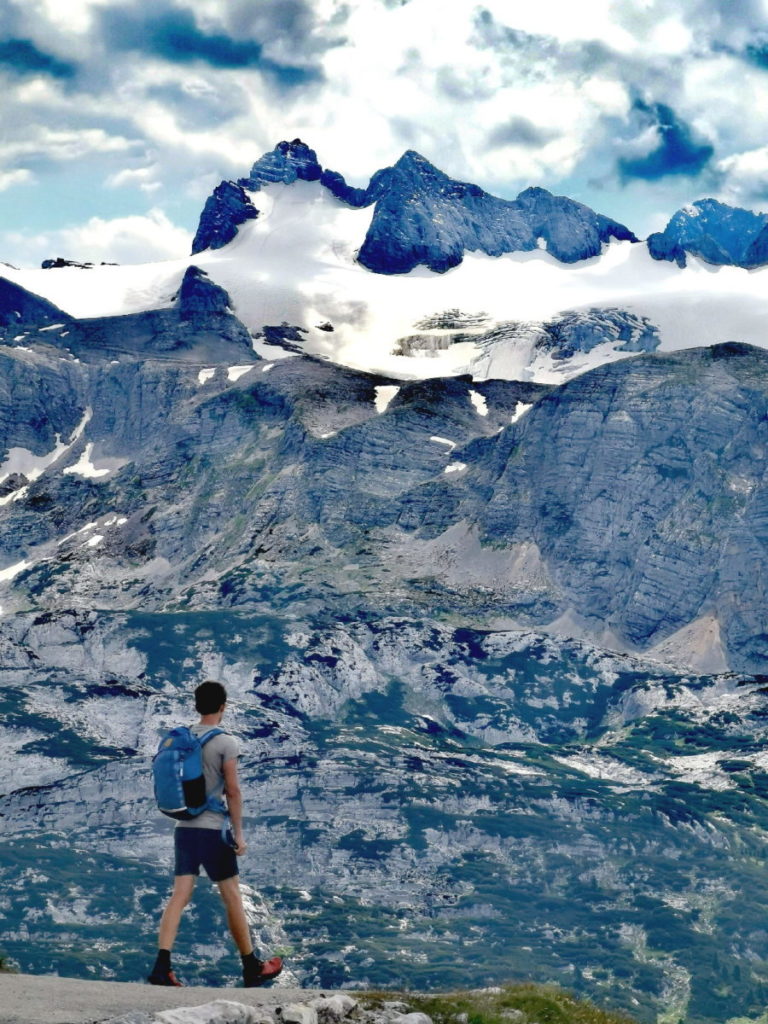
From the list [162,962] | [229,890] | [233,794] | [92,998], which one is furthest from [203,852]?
[92,998]

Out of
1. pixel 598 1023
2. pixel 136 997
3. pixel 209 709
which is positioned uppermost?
pixel 209 709

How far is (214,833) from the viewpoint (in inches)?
1373

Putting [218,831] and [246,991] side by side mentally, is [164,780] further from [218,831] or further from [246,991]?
[246,991]

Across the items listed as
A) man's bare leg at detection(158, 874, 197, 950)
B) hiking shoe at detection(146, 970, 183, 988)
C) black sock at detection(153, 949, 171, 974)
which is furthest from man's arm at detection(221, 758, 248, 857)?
hiking shoe at detection(146, 970, 183, 988)

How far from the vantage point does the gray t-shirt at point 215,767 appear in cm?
3453

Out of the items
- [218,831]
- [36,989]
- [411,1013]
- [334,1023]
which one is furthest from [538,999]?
[36,989]

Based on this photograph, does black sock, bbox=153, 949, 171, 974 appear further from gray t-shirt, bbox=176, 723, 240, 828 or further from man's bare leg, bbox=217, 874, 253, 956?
gray t-shirt, bbox=176, 723, 240, 828

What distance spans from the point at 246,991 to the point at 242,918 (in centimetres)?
204

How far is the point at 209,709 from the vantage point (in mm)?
35094

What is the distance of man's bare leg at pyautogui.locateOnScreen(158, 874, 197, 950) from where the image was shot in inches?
1372

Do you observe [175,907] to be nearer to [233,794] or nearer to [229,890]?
[229,890]

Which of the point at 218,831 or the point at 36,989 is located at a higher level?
the point at 218,831

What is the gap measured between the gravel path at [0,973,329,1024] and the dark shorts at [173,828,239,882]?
2833 mm

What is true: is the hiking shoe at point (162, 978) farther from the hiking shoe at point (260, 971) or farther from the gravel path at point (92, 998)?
the hiking shoe at point (260, 971)
